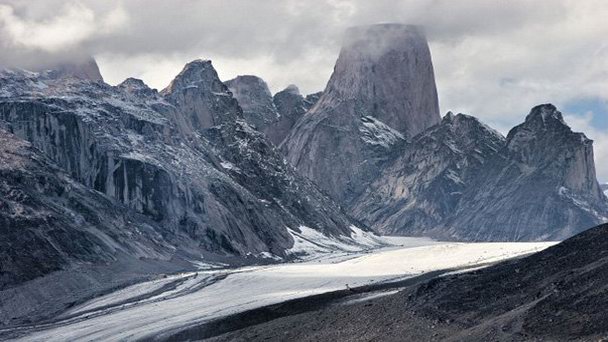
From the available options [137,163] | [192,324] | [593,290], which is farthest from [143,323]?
[137,163]

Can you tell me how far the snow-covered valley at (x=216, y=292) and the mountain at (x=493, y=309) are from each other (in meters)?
19.9

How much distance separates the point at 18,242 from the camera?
140500mm

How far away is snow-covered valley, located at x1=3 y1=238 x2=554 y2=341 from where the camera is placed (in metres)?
90.6

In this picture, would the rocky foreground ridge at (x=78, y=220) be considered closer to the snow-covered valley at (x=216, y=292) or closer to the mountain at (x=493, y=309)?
the snow-covered valley at (x=216, y=292)

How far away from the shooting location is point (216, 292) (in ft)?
383

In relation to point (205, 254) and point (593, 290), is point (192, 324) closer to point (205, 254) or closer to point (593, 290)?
point (593, 290)

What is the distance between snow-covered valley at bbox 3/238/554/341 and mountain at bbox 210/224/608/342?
19.9 metres

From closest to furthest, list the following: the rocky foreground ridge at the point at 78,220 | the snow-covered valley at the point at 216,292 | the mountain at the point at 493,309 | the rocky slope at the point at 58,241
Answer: the mountain at the point at 493,309 < the snow-covered valley at the point at 216,292 < the rocky slope at the point at 58,241 < the rocky foreground ridge at the point at 78,220

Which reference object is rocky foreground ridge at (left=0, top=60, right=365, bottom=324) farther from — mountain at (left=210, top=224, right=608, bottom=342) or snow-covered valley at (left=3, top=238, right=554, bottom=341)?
mountain at (left=210, top=224, right=608, bottom=342)

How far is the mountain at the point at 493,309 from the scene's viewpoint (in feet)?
162

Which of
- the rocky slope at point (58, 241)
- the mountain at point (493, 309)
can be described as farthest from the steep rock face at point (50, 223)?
the mountain at point (493, 309)

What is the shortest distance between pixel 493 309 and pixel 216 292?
63.9m

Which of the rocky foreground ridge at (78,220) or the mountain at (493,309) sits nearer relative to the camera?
the mountain at (493,309)

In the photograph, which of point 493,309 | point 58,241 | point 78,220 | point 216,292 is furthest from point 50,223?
point 493,309
